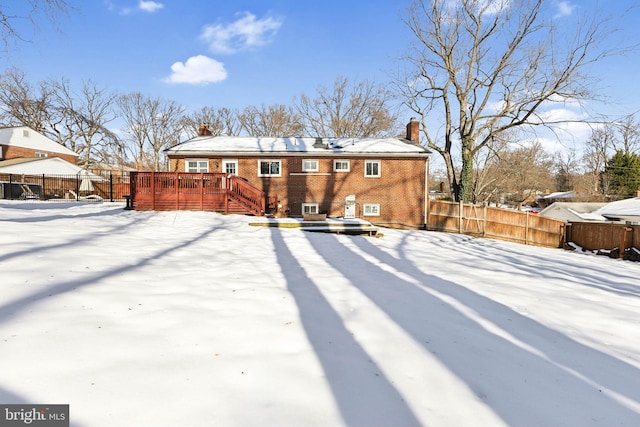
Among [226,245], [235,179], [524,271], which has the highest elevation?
[235,179]

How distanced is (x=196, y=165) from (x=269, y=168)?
14.7ft

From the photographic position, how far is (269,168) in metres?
18.5

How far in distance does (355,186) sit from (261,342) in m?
16.6

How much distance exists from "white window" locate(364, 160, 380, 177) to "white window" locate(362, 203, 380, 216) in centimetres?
193

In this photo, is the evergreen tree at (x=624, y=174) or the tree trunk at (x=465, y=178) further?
the evergreen tree at (x=624, y=174)

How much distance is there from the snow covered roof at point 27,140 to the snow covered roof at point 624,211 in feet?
194

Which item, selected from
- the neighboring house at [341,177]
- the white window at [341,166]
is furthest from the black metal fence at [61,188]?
the white window at [341,166]

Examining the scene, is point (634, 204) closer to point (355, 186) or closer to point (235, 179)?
point (355, 186)

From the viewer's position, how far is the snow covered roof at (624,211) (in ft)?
71.2


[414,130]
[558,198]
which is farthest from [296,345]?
[558,198]

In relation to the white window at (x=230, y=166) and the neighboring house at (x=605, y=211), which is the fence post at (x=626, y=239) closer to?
the neighboring house at (x=605, y=211)

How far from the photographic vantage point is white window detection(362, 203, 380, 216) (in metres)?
18.9

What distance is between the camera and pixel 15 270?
146 inches

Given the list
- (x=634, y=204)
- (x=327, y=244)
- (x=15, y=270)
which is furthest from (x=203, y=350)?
(x=634, y=204)
